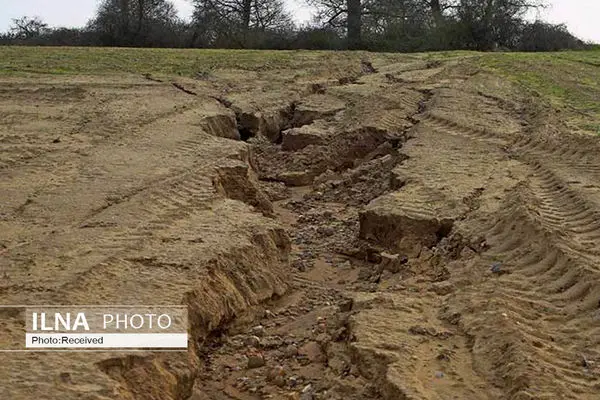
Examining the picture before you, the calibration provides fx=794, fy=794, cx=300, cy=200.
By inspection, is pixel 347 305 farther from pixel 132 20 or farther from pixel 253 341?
pixel 132 20

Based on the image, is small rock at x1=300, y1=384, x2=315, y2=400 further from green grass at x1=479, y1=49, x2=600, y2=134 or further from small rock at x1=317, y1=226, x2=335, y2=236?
green grass at x1=479, y1=49, x2=600, y2=134

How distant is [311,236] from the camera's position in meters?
6.15

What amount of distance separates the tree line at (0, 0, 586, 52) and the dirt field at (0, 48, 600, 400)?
9.17 meters

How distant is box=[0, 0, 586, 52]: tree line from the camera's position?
1838cm

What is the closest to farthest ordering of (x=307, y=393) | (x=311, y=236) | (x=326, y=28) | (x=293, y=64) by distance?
(x=307, y=393), (x=311, y=236), (x=293, y=64), (x=326, y=28)

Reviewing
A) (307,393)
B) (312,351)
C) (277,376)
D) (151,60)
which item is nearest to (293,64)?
(151,60)

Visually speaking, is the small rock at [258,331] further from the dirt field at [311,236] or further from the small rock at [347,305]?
the small rock at [347,305]

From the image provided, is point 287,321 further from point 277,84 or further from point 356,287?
point 277,84

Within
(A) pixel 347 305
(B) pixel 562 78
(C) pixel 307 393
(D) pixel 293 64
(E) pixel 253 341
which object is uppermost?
(D) pixel 293 64

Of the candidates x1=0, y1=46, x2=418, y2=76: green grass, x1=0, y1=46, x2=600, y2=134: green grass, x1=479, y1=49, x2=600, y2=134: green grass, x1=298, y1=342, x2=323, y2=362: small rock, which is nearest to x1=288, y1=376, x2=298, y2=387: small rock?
x1=298, y1=342, x2=323, y2=362: small rock

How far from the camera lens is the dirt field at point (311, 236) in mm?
3311

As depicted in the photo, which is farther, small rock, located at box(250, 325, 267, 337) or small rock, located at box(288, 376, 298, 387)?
small rock, located at box(250, 325, 267, 337)

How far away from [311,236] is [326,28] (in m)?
15.0

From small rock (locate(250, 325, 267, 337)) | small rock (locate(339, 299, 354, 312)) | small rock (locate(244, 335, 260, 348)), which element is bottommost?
small rock (locate(244, 335, 260, 348))
